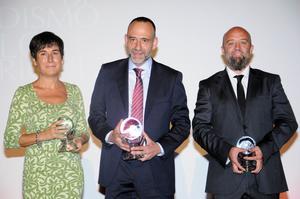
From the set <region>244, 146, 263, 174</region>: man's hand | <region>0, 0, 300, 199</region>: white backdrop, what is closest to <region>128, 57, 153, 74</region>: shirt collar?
<region>244, 146, 263, 174</region>: man's hand

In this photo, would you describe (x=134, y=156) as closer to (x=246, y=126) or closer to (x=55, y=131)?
(x=55, y=131)

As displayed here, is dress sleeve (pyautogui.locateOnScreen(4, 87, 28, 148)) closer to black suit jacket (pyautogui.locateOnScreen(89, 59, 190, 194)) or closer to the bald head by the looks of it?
black suit jacket (pyautogui.locateOnScreen(89, 59, 190, 194))

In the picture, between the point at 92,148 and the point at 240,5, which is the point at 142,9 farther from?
the point at 92,148

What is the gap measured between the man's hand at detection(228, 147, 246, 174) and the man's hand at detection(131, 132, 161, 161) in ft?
1.79

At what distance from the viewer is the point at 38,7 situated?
5.11 m

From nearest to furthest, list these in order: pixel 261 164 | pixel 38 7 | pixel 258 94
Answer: pixel 261 164 → pixel 258 94 → pixel 38 7

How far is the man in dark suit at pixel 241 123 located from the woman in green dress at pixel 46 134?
101 centimetres

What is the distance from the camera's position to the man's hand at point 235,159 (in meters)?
3.29

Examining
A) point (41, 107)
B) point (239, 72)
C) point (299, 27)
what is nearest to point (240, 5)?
point (299, 27)

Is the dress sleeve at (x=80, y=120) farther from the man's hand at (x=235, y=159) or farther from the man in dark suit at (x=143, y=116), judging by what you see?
the man's hand at (x=235, y=159)

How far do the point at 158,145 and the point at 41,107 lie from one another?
0.93 metres

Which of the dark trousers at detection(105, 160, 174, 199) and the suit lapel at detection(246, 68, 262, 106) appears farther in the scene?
the suit lapel at detection(246, 68, 262, 106)

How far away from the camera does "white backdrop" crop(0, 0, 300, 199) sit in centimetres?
512

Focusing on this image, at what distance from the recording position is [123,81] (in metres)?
3.61
